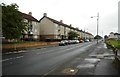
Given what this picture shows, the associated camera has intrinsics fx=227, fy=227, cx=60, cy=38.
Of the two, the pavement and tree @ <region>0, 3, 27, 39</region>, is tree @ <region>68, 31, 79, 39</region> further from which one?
the pavement

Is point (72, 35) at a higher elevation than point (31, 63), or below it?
higher

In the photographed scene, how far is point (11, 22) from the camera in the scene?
Answer: 34.8m

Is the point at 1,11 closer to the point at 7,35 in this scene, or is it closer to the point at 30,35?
the point at 7,35

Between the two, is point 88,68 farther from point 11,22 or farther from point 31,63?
point 11,22

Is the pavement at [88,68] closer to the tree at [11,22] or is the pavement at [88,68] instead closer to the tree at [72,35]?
the tree at [11,22]

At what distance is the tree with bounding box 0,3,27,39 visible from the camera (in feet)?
113

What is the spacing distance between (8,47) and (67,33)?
250ft

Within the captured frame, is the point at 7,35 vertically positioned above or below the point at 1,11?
below

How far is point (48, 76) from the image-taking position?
442 inches

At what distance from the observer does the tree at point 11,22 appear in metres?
34.4

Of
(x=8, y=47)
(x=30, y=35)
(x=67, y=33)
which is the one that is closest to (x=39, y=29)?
(x=30, y=35)

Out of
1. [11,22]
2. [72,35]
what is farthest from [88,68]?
[72,35]

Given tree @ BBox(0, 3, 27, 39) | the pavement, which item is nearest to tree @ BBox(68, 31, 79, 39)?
tree @ BBox(0, 3, 27, 39)

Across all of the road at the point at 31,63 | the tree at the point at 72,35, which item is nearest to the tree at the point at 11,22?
the road at the point at 31,63
